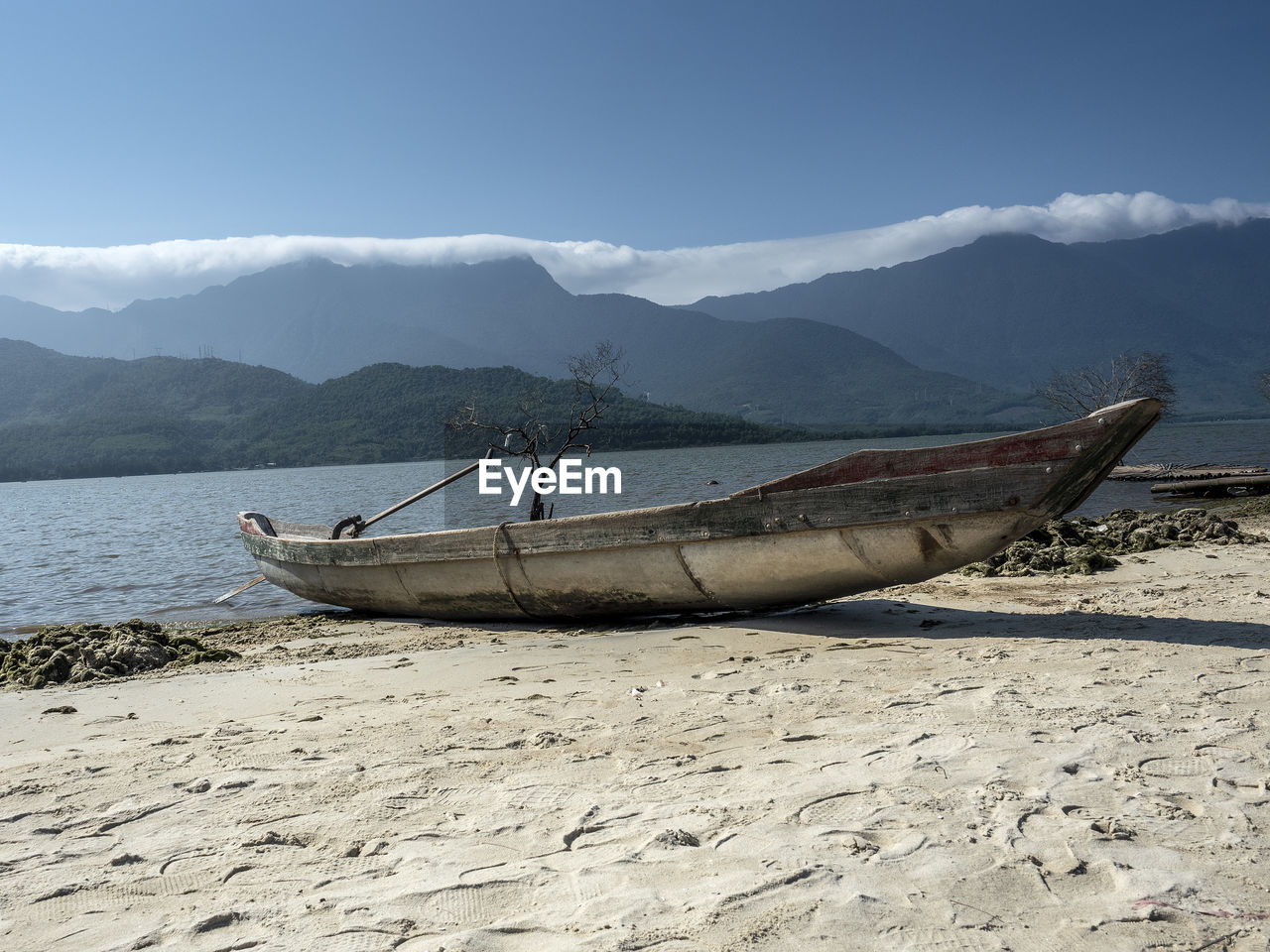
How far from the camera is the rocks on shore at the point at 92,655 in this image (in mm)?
5867

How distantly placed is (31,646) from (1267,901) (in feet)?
25.4

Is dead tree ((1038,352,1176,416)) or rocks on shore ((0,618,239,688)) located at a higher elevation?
dead tree ((1038,352,1176,416))

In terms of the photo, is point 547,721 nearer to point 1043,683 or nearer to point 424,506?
point 1043,683

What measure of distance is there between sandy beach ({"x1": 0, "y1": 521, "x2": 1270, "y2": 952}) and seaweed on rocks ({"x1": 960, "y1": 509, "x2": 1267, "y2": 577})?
2882 mm

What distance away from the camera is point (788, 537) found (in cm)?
566

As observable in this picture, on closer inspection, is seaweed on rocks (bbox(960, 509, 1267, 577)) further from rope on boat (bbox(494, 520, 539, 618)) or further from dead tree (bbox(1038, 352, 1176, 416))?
dead tree (bbox(1038, 352, 1176, 416))

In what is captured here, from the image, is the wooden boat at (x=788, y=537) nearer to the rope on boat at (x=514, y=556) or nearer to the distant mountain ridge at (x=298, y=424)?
the rope on boat at (x=514, y=556)

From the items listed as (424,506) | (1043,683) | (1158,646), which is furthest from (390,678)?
(424,506)

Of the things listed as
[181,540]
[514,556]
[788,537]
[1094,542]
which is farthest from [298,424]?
[788,537]

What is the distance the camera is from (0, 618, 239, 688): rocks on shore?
5.87m

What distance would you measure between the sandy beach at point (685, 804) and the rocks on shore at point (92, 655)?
63 centimetres

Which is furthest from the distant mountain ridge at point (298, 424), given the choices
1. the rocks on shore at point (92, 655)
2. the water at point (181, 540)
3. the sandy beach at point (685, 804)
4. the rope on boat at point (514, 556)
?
the sandy beach at point (685, 804)

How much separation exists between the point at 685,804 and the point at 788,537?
311 cm

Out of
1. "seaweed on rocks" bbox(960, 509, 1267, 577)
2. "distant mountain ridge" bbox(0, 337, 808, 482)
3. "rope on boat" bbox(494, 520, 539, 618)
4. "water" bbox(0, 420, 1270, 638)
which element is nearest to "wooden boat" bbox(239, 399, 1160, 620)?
"rope on boat" bbox(494, 520, 539, 618)
